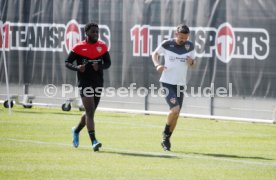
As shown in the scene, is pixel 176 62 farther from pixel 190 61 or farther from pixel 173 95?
pixel 173 95

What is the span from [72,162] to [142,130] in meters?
6.38

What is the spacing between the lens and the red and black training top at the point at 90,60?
1673 cm

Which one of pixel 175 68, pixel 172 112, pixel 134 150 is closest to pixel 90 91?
pixel 134 150

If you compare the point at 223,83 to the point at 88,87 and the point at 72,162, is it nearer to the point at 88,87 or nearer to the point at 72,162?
the point at 88,87

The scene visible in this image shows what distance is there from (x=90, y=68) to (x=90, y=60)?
159 millimetres

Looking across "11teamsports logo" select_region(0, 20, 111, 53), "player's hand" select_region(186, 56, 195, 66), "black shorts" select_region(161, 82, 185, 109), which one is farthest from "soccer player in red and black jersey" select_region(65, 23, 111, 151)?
"11teamsports logo" select_region(0, 20, 111, 53)

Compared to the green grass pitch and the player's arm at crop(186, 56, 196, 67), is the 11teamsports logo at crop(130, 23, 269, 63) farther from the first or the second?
the player's arm at crop(186, 56, 196, 67)

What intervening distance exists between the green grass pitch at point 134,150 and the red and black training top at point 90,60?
46.2 inches

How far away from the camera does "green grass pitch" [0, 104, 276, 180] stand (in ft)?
44.7

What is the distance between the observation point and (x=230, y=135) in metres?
20.3

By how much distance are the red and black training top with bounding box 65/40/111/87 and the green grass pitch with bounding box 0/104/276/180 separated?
117cm

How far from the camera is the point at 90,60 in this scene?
16812 mm

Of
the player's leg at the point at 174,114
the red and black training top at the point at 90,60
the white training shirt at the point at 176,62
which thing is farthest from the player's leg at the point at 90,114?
the white training shirt at the point at 176,62

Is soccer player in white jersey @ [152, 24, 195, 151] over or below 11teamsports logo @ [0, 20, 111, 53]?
over
